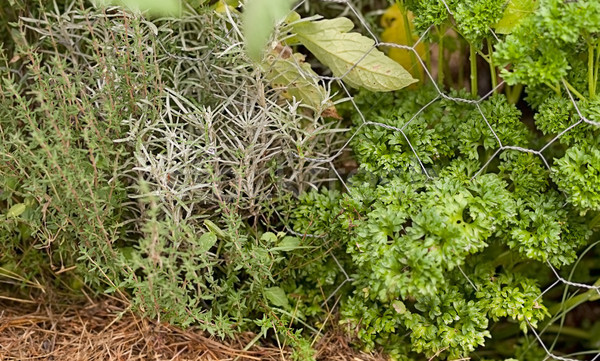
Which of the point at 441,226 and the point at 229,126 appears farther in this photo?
the point at 229,126

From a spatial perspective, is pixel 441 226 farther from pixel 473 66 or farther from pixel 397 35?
pixel 397 35

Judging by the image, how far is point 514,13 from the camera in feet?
3.59

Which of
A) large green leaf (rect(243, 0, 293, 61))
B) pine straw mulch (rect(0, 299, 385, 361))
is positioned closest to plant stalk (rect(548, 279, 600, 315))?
pine straw mulch (rect(0, 299, 385, 361))

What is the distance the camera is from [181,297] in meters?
1.08

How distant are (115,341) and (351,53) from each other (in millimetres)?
733

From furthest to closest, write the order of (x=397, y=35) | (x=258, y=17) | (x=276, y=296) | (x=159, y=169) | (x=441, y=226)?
(x=397, y=35) → (x=276, y=296) → (x=159, y=169) → (x=441, y=226) → (x=258, y=17)

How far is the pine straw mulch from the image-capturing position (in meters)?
1.21

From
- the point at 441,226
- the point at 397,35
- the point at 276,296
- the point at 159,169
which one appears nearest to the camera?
the point at 441,226

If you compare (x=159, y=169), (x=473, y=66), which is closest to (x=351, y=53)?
(x=473, y=66)

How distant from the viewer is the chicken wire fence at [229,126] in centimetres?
116

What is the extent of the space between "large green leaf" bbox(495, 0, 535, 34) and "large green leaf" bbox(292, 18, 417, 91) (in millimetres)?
215

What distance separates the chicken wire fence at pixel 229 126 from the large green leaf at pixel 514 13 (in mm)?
24

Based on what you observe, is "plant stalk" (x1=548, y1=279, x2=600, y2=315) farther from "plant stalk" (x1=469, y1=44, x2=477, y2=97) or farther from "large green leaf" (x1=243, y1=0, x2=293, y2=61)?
"large green leaf" (x1=243, y1=0, x2=293, y2=61)

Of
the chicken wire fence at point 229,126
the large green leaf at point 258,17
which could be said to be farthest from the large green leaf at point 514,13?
the large green leaf at point 258,17
